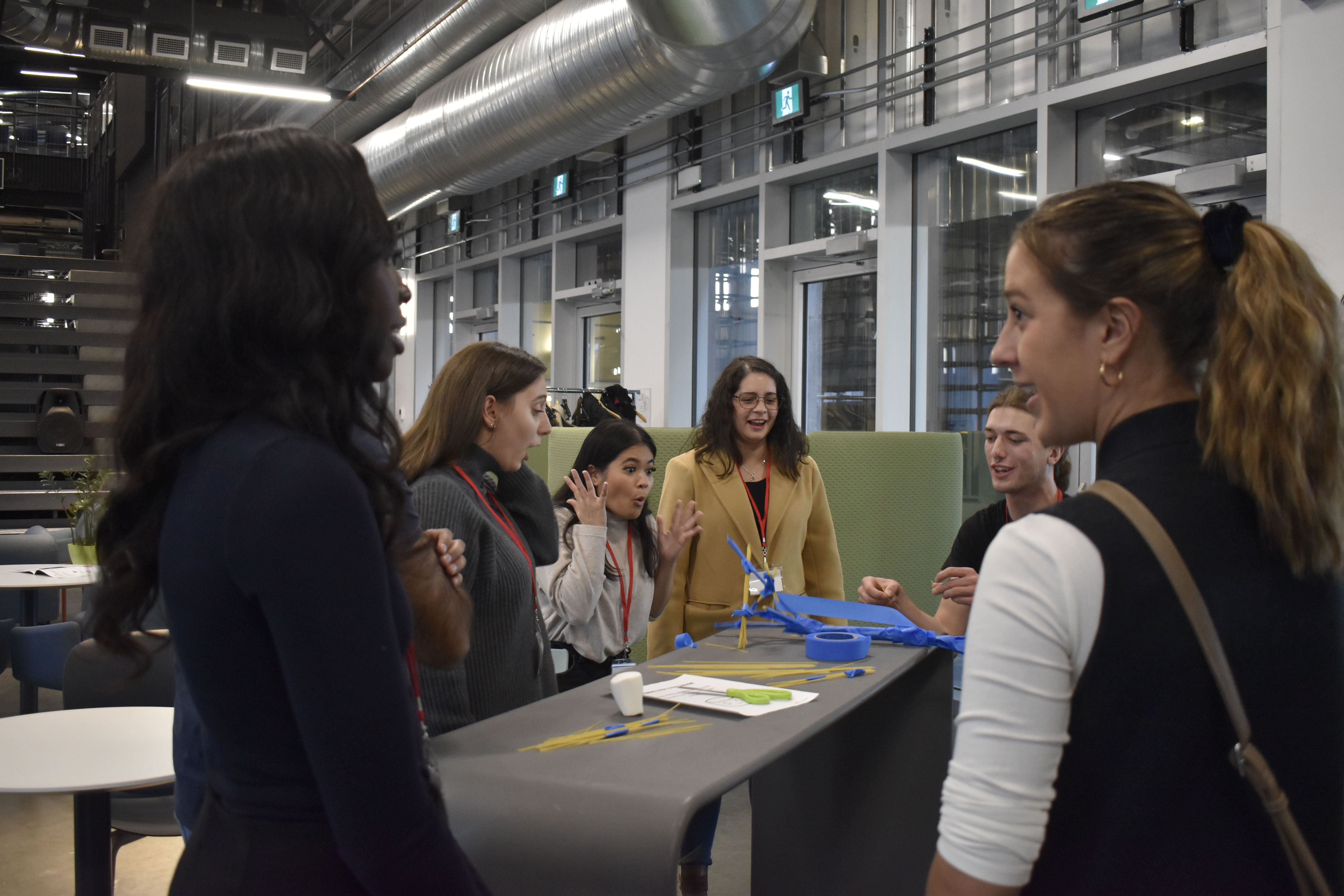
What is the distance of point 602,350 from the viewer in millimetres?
8289

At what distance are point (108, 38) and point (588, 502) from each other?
25.0 feet

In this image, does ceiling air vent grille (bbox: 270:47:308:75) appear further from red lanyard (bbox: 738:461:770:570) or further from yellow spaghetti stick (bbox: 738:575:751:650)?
yellow spaghetti stick (bbox: 738:575:751:650)

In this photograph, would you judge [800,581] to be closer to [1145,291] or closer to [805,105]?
[1145,291]

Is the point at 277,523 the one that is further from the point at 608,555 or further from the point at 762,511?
the point at 762,511

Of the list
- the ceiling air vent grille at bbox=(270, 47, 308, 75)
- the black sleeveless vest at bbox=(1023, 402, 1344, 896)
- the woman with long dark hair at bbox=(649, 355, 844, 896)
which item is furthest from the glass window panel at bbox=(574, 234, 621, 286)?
the black sleeveless vest at bbox=(1023, 402, 1344, 896)

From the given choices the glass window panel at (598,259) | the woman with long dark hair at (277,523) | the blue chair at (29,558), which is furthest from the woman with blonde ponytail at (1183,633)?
the glass window panel at (598,259)

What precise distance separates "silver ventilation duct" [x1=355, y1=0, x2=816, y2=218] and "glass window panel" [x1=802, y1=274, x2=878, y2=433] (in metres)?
1.37

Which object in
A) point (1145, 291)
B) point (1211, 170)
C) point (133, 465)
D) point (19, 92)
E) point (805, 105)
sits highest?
point (19, 92)

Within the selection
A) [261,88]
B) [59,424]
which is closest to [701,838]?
[261,88]

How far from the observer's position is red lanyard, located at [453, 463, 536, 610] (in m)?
1.92

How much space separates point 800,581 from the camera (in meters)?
3.05

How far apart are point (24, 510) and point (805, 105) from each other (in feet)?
20.9

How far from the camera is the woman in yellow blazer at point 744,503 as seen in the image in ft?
9.73

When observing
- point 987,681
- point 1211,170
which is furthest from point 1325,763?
point 1211,170
